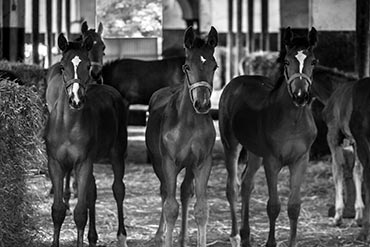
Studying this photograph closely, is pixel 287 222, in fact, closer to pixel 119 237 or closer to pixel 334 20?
pixel 119 237

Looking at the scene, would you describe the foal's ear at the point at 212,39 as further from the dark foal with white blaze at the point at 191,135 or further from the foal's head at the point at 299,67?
the foal's head at the point at 299,67

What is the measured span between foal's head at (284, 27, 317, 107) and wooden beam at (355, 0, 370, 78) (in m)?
3.54

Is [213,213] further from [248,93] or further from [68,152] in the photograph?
[68,152]

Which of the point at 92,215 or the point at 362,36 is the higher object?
the point at 362,36

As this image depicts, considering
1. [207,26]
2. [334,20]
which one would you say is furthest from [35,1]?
[207,26]

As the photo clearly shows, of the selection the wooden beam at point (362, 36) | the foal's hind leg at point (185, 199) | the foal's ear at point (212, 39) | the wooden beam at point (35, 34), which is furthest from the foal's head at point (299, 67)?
the wooden beam at point (35, 34)

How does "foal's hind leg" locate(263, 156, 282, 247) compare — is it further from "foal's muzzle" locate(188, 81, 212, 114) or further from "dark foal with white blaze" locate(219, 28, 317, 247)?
"foal's muzzle" locate(188, 81, 212, 114)

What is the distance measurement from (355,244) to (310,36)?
205 cm

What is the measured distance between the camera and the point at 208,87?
22.1 ft

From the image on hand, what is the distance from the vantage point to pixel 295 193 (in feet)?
24.1

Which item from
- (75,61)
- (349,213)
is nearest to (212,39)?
(75,61)

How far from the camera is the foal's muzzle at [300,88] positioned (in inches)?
282

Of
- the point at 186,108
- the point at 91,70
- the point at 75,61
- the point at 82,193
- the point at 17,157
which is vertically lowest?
the point at 82,193

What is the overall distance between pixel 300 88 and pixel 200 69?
905mm
